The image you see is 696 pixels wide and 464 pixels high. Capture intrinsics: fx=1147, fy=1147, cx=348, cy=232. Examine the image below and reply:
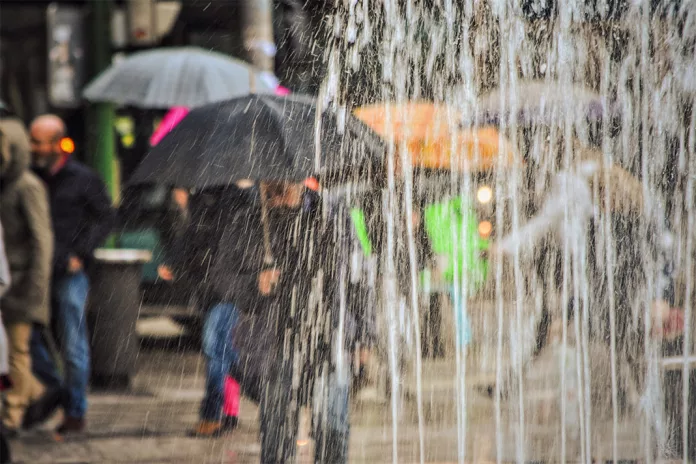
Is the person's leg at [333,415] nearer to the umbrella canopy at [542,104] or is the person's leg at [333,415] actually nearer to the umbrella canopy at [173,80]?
the umbrella canopy at [542,104]

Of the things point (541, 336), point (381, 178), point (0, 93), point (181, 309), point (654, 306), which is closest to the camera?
point (381, 178)

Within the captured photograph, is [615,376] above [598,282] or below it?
below

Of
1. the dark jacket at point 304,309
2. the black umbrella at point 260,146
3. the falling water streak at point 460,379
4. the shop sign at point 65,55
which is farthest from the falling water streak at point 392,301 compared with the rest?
the shop sign at point 65,55

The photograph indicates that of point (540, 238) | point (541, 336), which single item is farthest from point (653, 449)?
point (540, 238)

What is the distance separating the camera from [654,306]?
6.30 m

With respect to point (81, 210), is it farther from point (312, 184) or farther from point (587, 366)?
point (587, 366)

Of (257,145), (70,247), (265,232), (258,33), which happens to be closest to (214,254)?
(265,232)

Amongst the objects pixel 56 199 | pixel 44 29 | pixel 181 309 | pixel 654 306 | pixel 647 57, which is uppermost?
pixel 44 29

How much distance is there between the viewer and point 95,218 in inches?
309

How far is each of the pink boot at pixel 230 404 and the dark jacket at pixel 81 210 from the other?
1389mm

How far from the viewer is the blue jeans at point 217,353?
6.19m

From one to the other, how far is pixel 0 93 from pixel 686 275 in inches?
392

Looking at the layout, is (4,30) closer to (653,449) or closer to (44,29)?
(44,29)

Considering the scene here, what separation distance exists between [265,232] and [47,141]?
3.42m
